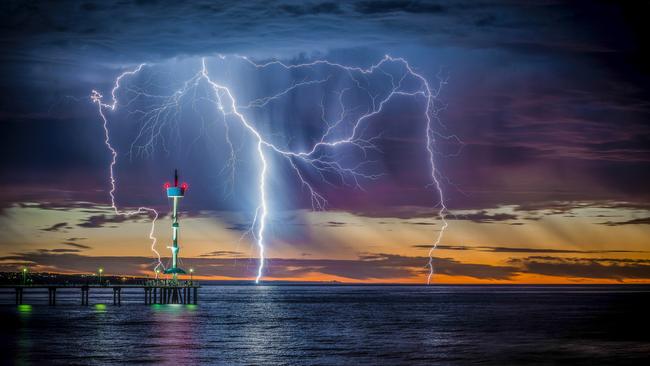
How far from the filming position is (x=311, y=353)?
49.2m

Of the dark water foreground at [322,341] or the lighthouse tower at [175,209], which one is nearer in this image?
the dark water foreground at [322,341]

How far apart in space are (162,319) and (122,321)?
4239 millimetres

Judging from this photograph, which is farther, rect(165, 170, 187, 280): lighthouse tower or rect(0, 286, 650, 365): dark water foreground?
rect(165, 170, 187, 280): lighthouse tower

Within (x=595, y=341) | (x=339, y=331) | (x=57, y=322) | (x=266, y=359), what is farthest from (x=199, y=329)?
(x=595, y=341)

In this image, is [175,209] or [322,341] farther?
[175,209]

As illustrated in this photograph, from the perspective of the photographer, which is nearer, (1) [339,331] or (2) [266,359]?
(2) [266,359]

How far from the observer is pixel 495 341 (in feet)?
189

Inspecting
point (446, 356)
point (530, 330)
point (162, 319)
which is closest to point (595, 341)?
point (530, 330)

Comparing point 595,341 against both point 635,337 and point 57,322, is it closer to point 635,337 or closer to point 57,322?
point 635,337

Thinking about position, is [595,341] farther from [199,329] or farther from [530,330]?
[199,329]

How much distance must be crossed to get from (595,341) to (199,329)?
97.8ft

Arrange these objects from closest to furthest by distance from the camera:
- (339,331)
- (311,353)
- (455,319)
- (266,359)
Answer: (266,359), (311,353), (339,331), (455,319)

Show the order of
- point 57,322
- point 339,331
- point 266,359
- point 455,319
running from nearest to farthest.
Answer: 1. point 266,359
2. point 339,331
3. point 57,322
4. point 455,319

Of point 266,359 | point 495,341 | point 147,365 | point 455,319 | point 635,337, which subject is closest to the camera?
point 147,365
